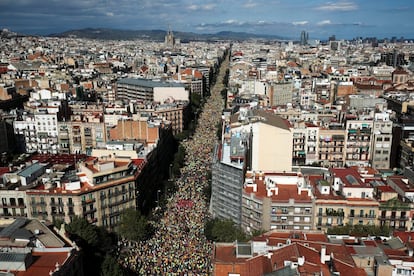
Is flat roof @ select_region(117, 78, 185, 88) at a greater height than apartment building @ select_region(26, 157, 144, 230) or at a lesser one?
greater

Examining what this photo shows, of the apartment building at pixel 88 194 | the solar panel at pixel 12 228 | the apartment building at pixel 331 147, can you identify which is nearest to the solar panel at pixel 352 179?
the apartment building at pixel 331 147

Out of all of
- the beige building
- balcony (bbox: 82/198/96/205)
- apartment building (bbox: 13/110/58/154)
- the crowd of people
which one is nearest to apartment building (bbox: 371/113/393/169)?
the beige building

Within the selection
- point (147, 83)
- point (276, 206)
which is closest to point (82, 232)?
point (276, 206)

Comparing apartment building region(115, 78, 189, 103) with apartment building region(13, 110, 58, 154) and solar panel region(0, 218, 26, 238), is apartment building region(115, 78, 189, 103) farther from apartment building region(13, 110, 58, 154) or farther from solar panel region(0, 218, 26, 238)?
solar panel region(0, 218, 26, 238)

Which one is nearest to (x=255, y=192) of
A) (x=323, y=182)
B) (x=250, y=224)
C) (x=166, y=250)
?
(x=250, y=224)

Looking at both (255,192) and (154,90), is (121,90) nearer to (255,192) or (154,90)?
(154,90)

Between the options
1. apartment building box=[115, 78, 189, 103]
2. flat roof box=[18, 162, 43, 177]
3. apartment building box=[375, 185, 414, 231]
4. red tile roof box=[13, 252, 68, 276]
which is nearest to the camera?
red tile roof box=[13, 252, 68, 276]
